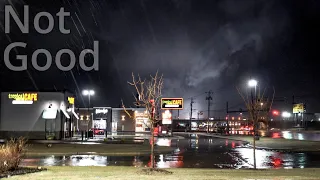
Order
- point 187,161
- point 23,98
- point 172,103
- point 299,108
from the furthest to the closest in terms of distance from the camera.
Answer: point 299,108 → point 172,103 → point 23,98 → point 187,161

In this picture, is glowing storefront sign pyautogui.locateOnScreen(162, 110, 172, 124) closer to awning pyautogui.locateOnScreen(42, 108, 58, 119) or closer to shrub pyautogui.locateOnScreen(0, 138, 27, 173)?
awning pyautogui.locateOnScreen(42, 108, 58, 119)

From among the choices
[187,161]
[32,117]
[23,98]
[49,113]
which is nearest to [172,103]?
[49,113]

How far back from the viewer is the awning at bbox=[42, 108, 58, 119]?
148ft

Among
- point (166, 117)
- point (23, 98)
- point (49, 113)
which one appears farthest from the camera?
point (166, 117)

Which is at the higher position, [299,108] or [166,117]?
[299,108]

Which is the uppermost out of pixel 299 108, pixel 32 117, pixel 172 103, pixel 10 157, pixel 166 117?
pixel 172 103

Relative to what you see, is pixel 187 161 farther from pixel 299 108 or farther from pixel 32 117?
pixel 299 108

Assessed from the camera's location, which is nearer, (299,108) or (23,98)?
(23,98)

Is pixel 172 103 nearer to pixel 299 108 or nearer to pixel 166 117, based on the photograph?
pixel 166 117

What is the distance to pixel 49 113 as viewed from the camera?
45.4 m

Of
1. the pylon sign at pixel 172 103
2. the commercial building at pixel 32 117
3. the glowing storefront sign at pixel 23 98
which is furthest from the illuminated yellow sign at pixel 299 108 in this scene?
the glowing storefront sign at pixel 23 98

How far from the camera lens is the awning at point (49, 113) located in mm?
45156

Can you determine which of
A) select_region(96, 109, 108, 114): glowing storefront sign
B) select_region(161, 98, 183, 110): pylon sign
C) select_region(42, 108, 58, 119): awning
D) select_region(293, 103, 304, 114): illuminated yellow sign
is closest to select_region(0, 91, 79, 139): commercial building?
select_region(42, 108, 58, 119): awning

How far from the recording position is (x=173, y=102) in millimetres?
64812
